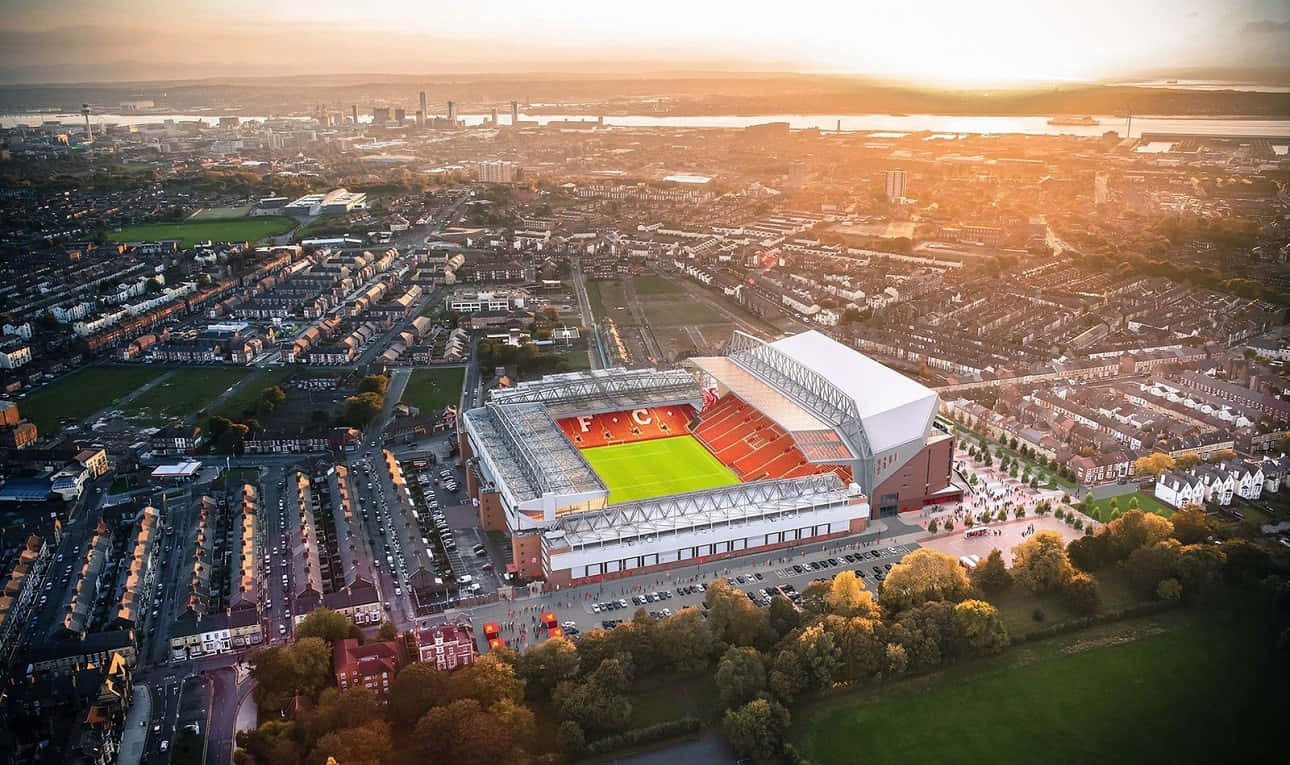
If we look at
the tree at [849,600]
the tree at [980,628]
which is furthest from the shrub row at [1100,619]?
the tree at [849,600]

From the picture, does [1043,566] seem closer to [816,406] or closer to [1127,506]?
[1127,506]

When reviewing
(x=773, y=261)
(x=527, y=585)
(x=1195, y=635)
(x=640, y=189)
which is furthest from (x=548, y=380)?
(x=640, y=189)

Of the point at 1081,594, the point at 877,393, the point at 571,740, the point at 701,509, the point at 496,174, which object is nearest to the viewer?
the point at 571,740

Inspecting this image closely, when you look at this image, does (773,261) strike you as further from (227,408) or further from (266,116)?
(266,116)

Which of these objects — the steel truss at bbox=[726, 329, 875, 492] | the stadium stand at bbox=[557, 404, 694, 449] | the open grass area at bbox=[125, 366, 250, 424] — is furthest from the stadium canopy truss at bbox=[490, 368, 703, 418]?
the open grass area at bbox=[125, 366, 250, 424]

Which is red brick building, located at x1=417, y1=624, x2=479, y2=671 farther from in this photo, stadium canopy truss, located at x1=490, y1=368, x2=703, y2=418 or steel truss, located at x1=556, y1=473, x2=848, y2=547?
stadium canopy truss, located at x1=490, y1=368, x2=703, y2=418

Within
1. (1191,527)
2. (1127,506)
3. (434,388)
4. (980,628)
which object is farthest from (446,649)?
(434,388)
